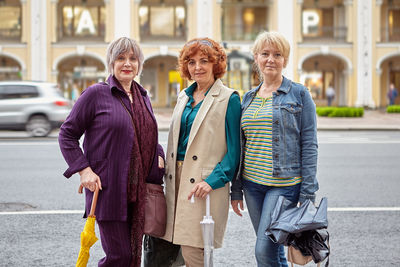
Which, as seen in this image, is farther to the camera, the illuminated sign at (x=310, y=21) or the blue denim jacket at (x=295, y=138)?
the illuminated sign at (x=310, y=21)

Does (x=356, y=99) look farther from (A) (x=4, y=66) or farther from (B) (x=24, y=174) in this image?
(B) (x=24, y=174)

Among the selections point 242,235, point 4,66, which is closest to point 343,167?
point 242,235

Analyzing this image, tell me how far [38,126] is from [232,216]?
39.3ft

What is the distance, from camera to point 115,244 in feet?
11.0

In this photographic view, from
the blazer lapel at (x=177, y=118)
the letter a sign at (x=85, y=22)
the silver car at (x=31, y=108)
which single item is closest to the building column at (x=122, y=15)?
the letter a sign at (x=85, y=22)

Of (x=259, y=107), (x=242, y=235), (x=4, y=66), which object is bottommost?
(x=242, y=235)

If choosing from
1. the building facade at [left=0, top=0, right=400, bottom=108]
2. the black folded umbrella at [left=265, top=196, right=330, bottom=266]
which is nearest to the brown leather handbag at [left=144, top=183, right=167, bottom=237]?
the black folded umbrella at [left=265, top=196, right=330, bottom=266]

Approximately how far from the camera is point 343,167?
10914 mm

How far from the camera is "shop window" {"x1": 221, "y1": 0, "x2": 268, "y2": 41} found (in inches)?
1501

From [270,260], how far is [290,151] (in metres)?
0.71

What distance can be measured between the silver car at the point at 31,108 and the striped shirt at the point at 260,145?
14.4m

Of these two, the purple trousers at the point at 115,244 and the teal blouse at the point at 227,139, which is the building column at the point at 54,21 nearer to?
the teal blouse at the point at 227,139

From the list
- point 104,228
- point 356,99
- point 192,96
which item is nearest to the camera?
point 104,228

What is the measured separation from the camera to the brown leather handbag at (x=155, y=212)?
3457mm
